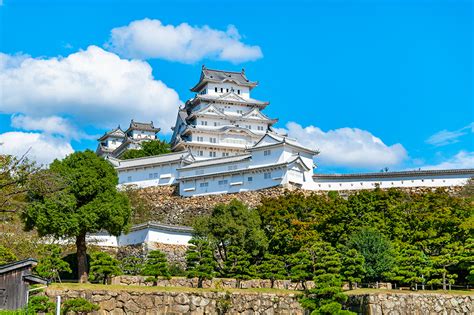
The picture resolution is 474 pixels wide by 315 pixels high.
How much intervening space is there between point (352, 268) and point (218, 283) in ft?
17.1

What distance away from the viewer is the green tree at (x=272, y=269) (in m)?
26.9

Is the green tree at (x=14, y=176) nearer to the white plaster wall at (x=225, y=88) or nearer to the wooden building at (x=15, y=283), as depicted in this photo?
the wooden building at (x=15, y=283)

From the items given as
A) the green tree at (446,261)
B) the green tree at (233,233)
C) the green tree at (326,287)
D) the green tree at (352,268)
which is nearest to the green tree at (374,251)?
the green tree at (352,268)

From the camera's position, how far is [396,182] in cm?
4372

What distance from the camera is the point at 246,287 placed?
27.1 meters

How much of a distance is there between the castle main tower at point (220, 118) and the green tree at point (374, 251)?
30558mm

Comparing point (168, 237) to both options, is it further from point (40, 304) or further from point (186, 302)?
point (40, 304)

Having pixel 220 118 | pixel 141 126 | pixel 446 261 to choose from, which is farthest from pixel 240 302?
pixel 141 126

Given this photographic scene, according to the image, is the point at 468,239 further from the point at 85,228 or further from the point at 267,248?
the point at 85,228

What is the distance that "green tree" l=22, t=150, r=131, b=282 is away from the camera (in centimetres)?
2553

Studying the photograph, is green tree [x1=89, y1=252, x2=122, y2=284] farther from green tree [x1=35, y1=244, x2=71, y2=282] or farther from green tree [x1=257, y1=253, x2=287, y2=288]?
green tree [x1=257, y1=253, x2=287, y2=288]

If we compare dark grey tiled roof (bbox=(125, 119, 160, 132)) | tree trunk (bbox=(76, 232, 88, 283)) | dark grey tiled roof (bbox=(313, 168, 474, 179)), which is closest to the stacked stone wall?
tree trunk (bbox=(76, 232, 88, 283))

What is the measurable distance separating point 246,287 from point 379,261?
5.45 meters

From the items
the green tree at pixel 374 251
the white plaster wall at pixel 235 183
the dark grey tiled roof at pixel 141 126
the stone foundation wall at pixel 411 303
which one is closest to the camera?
the stone foundation wall at pixel 411 303
